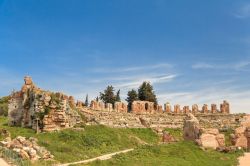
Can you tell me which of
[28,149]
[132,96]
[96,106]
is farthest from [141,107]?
[28,149]

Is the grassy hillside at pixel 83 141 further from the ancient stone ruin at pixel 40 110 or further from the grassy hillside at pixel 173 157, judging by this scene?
the grassy hillside at pixel 173 157

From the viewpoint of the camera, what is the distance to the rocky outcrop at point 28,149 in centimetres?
2384

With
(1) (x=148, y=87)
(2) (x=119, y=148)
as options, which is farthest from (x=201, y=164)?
(1) (x=148, y=87)

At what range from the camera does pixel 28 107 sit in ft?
121

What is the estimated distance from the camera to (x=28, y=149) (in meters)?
24.5

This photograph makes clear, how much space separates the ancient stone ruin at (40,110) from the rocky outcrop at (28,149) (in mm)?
6988

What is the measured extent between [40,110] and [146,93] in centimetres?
2675

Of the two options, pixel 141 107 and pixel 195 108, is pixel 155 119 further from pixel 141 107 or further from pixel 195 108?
pixel 195 108

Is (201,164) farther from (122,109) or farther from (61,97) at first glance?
(122,109)

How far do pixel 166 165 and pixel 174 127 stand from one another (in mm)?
23223

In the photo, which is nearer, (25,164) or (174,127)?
(25,164)

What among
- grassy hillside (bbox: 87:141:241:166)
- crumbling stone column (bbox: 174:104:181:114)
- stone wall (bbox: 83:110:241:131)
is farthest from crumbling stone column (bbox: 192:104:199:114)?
grassy hillside (bbox: 87:141:241:166)

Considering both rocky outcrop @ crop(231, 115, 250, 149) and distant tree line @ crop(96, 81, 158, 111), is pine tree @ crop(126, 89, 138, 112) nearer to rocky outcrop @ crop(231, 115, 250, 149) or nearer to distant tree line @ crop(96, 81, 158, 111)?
distant tree line @ crop(96, 81, 158, 111)

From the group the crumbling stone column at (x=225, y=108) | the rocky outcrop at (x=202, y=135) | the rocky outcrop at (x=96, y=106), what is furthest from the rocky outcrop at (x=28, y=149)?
the crumbling stone column at (x=225, y=108)
